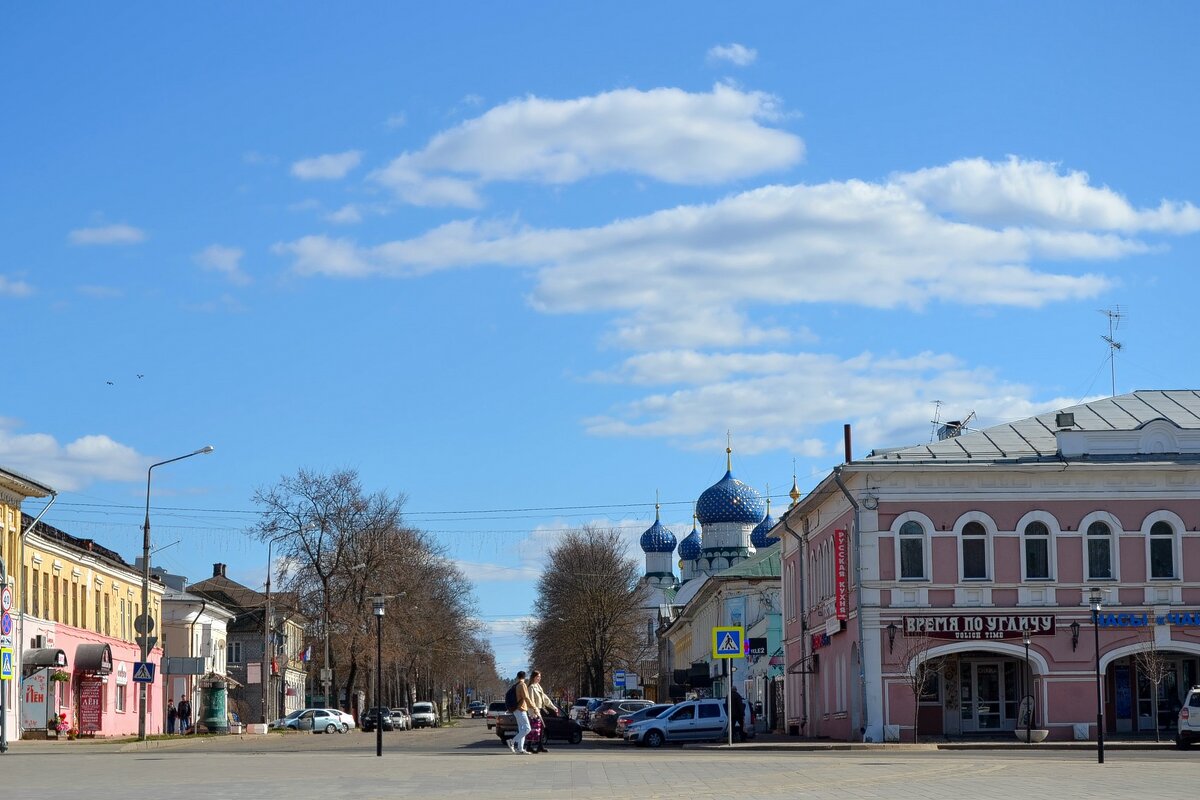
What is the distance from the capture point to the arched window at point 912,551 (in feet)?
151

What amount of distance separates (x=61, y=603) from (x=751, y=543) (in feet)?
225

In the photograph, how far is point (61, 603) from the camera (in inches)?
2354

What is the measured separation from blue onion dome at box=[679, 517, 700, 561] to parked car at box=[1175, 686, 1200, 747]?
322ft

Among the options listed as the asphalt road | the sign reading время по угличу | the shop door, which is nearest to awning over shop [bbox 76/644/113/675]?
the asphalt road

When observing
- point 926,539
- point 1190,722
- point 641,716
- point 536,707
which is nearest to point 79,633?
point 641,716

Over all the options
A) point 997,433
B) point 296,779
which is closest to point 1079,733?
point 997,433

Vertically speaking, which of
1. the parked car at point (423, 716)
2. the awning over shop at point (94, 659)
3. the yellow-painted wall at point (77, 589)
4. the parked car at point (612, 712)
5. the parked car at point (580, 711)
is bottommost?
the parked car at point (423, 716)

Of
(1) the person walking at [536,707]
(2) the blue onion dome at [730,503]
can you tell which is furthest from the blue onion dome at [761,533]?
(1) the person walking at [536,707]

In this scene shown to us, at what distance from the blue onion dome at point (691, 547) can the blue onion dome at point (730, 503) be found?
55.0 feet

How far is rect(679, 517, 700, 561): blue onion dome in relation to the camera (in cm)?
13912

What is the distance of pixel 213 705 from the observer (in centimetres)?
8062

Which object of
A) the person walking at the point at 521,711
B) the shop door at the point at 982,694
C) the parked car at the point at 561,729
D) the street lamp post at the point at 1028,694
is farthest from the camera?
the parked car at the point at 561,729

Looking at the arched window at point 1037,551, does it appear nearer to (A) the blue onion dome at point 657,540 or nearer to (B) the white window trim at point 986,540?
(B) the white window trim at point 986,540

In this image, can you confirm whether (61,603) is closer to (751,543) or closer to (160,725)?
(160,725)
